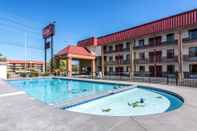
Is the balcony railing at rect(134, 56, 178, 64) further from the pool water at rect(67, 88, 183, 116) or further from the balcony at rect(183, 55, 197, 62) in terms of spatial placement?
the pool water at rect(67, 88, 183, 116)

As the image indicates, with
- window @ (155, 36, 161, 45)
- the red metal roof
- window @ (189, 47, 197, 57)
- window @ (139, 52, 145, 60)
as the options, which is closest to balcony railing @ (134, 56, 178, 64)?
window @ (139, 52, 145, 60)

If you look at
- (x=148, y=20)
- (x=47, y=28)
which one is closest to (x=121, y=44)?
(x=148, y=20)

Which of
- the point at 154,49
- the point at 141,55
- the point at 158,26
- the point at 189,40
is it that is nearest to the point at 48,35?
the point at 141,55

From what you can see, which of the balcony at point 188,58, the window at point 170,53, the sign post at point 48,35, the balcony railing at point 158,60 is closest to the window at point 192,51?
the balcony at point 188,58

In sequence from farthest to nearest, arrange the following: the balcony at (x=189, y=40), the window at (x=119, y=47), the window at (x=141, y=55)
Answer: the window at (x=119, y=47) < the window at (x=141, y=55) < the balcony at (x=189, y=40)

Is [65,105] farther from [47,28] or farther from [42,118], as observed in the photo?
[47,28]

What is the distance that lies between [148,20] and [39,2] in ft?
62.1

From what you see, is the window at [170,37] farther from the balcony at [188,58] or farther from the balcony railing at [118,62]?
the balcony railing at [118,62]

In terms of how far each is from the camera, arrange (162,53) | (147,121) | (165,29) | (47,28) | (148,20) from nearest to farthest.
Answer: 1. (147,121)
2. (165,29)
3. (162,53)
4. (148,20)
5. (47,28)

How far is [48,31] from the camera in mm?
30781

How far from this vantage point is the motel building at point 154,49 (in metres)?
21.5

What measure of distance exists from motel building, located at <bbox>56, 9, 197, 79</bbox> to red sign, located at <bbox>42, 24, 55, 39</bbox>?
5264mm

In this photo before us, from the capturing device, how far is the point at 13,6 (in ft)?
78.7

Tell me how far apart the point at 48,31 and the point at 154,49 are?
21.5 metres
